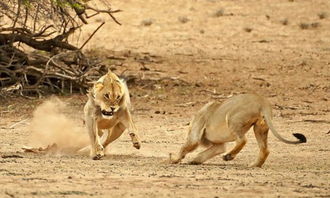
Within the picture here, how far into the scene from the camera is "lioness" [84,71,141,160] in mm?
12180

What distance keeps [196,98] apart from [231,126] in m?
8.51

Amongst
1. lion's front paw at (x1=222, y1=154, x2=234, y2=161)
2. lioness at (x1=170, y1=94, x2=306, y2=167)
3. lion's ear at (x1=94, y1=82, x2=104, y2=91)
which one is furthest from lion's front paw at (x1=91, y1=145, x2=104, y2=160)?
lion's front paw at (x1=222, y1=154, x2=234, y2=161)

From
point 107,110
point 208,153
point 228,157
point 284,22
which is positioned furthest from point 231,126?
point 284,22

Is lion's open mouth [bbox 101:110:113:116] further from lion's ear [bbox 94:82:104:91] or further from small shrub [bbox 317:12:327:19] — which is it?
small shrub [bbox 317:12:327:19]

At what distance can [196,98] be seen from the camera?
2005 centimetres

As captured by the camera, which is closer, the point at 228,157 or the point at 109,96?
the point at 228,157

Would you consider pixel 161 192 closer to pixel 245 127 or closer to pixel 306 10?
pixel 245 127

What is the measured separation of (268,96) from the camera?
2030cm

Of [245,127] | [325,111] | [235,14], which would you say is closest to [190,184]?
[245,127]

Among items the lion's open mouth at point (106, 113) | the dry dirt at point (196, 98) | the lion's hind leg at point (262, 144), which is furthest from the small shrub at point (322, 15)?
the lion's hind leg at point (262, 144)

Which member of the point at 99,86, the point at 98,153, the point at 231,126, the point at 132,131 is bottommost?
the point at 98,153

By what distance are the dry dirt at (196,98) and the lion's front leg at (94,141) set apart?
252 mm

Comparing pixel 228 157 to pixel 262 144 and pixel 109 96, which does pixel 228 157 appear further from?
pixel 109 96

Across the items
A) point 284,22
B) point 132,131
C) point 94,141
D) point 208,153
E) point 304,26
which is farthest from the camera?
point 284,22
